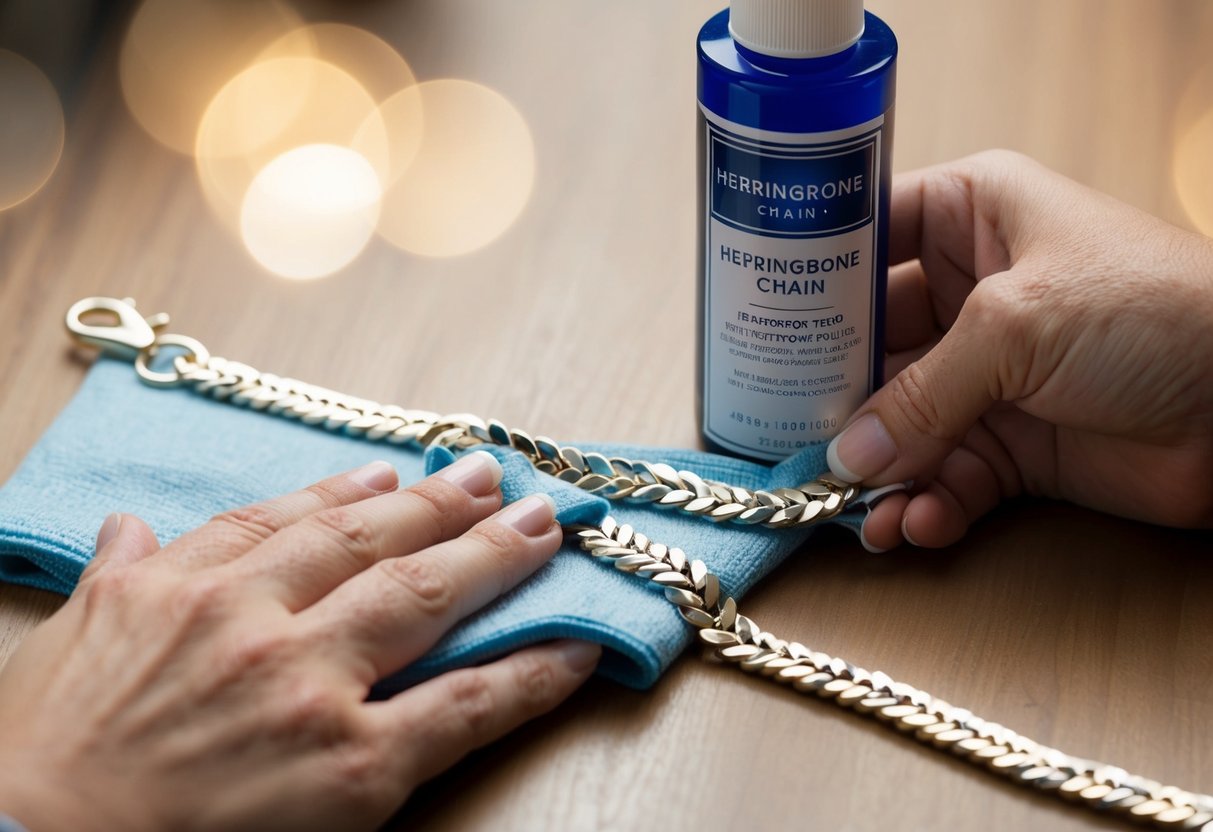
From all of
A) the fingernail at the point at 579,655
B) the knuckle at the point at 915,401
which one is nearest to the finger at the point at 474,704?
the fingernail at the point at 579,655

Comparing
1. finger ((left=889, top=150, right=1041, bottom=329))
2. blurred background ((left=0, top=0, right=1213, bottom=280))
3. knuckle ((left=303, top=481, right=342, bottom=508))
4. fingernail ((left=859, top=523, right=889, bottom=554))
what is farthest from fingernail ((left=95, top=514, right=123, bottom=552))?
finger ((left=889, top=150, right=1041, bottom=329))

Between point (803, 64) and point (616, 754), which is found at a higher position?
point (803, 64)

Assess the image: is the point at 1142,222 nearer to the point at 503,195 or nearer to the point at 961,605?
the point at 961,605

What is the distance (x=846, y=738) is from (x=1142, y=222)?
342 millimetres

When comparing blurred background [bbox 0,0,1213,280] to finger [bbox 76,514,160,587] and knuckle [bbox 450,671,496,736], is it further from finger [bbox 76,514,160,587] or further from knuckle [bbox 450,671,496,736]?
knuckle [bbox 450,671,496,736]

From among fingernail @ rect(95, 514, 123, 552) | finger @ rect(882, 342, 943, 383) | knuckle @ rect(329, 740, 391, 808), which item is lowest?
finger @ rect(882, 342, 943, 383)

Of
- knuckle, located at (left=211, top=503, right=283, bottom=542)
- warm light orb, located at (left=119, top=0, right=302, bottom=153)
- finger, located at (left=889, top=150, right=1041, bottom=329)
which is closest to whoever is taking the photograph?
knuckle, located at (left=211, top=503, right=283, bottom=542)

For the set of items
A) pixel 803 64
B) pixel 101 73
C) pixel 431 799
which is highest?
pixel 803 64

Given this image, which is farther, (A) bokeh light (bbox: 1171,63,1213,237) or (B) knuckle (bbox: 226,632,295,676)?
(A) bokeh light (bbox: 1171,63,1213,237)

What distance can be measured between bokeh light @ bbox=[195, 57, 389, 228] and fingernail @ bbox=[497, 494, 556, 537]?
0.46m

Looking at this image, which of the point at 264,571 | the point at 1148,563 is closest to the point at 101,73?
the point at 264,571

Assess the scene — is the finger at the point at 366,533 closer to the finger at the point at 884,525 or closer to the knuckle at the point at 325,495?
the knuckle at the point at 325,495

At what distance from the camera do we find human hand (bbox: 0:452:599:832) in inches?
23.1

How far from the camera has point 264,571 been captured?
65 centimetres
